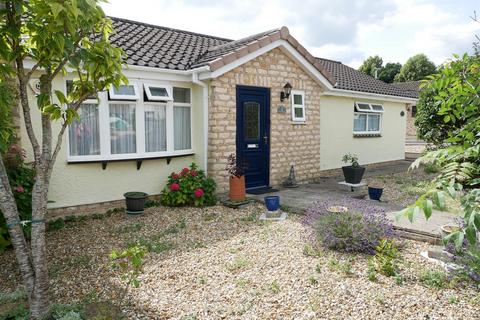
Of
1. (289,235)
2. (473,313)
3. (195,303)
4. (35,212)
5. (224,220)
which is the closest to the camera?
(35,212)

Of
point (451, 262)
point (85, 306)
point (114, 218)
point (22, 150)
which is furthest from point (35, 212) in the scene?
point (451, 262)

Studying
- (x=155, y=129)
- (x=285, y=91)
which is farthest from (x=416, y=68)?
(x=155, y=129)

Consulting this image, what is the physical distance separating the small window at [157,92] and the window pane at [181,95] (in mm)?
380

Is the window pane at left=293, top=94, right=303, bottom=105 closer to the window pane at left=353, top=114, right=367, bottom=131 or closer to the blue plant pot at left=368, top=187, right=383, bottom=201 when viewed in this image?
the blue plant pot at left=368, top=187, right=383, bottom=201

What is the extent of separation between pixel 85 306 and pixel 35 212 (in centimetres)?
105

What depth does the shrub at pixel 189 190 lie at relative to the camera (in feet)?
24.3

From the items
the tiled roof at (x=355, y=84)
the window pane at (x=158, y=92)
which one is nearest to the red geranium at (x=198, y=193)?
the window pane at (x=158, y=92)

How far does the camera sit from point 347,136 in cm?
1233

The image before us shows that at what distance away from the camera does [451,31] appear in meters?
4.11

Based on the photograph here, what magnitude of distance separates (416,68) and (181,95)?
158ft

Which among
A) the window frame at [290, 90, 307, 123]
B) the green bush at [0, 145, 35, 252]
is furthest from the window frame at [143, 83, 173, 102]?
the window frame at [290, 90, 307, 123]

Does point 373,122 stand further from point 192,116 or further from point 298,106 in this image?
point 192,116

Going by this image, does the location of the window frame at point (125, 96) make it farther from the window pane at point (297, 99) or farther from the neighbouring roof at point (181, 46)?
the window pane at point (297, 99)

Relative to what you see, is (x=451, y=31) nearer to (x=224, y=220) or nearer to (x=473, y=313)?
(x=473, y=313)
